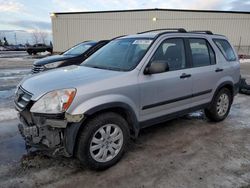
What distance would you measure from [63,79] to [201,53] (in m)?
2.79

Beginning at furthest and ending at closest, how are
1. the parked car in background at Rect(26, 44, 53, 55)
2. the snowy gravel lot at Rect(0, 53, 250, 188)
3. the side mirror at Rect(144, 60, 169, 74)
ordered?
the parked car in background at Rect(26, 44, 53, 55), the side mirror at Rect(144, 60, 169, 74), the snowy gravel lot at Rect(0, 53, 250, 188)

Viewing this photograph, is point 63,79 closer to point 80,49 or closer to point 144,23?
point 80,49

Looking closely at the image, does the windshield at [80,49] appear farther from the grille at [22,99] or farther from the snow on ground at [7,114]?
the grille at [22,99]

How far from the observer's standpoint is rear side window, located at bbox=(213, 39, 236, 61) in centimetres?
568

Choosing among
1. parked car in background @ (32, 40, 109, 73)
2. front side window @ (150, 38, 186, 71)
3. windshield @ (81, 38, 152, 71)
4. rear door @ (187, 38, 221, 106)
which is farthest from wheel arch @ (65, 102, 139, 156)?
parked car in background @ (32, 40, 109, 73)

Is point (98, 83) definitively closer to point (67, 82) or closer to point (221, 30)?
point (67, 82)

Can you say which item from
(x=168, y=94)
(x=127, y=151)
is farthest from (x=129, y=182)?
(x=168, y=94)

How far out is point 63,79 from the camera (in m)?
3.75

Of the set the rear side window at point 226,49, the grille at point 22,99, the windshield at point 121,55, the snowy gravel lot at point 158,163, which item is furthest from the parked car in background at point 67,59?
the grille at point 22,99

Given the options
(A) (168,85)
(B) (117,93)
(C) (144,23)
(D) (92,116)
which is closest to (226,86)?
(A) (168,85)

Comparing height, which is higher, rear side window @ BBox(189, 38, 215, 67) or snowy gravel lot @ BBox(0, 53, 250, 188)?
rear side window @ BBox(189, 38, 215, 67)

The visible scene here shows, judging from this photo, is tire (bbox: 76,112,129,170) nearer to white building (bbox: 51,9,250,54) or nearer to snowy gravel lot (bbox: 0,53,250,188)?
snowy gravel lot (bbox: 0,53,250,188)

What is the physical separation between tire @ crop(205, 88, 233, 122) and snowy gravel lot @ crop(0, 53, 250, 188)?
1.02 ft

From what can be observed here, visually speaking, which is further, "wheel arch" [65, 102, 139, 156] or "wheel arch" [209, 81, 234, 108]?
"wheel arch" [209, 81, 234, 108]
